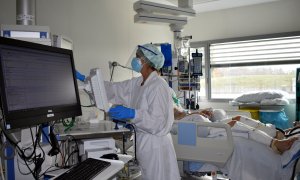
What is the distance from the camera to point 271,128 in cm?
251

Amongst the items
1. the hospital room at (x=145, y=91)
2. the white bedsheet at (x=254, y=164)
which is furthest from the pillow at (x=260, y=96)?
the white bedsheet at (x=254, y=164)

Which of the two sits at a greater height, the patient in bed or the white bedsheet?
the patient in bed

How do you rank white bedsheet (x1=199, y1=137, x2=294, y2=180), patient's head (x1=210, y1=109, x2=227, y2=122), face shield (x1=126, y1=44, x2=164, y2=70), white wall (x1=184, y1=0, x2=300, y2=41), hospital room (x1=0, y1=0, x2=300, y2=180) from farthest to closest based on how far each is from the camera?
white wall (x1=184, y1=0, x2=300, y2=41) → patient's head (x1=210, y1=109, x2=227, y2=122) → white bedsheet (x1=199, y1=137, x2=294, y2=180) → face shield (x1=126, y1=44, x2=164, y2=70) → hospital room (x1=0, y1=0, x2=300, y2=180)

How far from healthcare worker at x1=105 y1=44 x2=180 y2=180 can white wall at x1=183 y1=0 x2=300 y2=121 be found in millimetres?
3274

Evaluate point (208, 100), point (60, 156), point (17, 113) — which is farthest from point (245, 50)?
point (17, 113)

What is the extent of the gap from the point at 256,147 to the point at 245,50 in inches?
120

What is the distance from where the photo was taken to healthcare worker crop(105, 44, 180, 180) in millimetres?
1827

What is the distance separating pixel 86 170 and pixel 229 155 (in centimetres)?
143

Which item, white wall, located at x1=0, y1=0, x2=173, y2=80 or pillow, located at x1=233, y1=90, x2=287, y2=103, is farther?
pillow, located at x1=233, y1=90, x2=287, y2=103

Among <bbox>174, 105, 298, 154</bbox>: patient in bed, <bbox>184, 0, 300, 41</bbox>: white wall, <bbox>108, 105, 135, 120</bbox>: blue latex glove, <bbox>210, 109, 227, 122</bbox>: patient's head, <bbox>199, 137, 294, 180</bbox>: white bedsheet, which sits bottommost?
<bbox>199, 137, 294, 180</bbox>: white bedsheet

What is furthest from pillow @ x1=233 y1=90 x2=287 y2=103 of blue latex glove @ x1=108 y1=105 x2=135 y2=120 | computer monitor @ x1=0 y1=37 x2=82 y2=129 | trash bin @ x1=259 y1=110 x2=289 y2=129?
computer monitor @ x1=0 y1=37 x2=82 y2=129

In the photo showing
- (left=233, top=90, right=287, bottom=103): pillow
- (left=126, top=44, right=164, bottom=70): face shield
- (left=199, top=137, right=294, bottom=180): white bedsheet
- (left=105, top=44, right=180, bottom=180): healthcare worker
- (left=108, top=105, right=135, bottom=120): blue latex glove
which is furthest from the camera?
(left=233, top=90, right=287, bottom=103): pillow

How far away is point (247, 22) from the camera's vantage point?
15.6 feet

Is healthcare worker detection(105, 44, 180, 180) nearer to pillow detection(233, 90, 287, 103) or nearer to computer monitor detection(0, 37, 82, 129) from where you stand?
computer monitor detection(0, 37, 82, 129)
